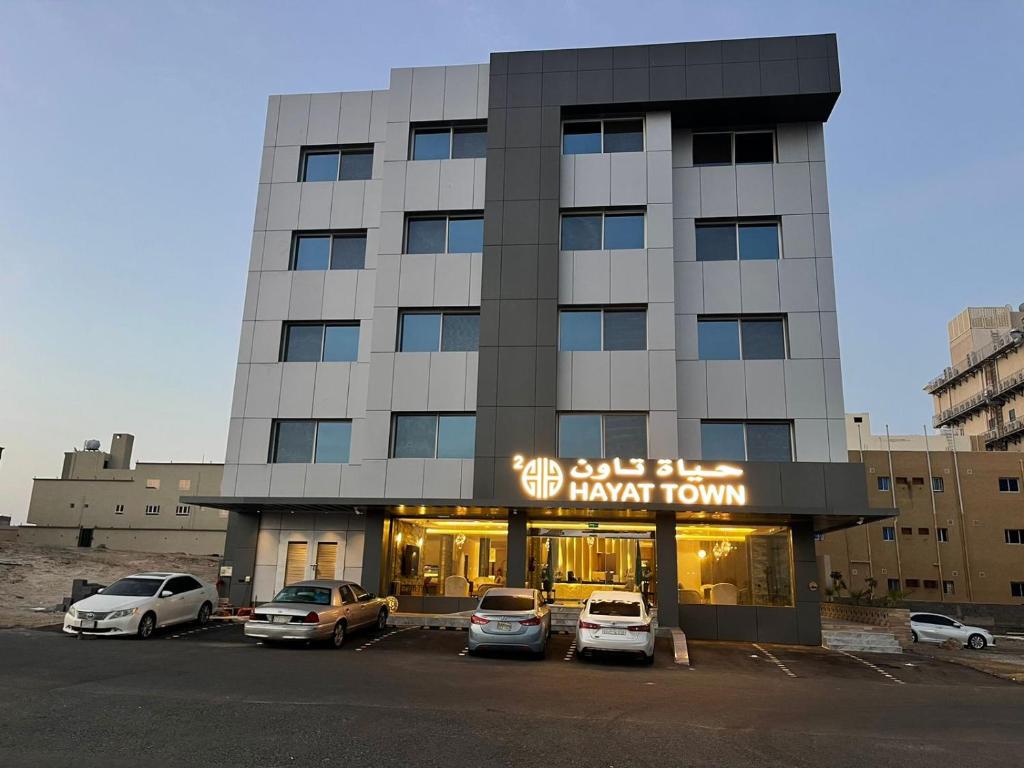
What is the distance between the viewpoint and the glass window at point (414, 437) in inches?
968

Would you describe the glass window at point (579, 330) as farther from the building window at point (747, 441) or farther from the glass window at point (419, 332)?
the building window at point (747, 441)

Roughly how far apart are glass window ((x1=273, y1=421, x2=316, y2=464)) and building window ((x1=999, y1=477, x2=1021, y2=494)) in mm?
48022

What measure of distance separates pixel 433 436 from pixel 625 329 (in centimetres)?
741

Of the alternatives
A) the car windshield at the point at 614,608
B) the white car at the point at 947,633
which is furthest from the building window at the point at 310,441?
the white car at the point at 947,633

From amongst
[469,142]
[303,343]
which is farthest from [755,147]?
[303,343]

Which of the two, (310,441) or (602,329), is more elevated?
(602,329)

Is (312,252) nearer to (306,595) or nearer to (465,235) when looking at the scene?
(465,235)

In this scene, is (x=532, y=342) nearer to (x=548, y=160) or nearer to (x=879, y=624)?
(x=548, y=160)

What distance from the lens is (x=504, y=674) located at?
1423cm

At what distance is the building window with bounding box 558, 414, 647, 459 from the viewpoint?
77.2 ft

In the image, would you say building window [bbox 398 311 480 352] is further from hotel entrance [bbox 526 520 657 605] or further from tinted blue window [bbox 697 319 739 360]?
tinted blue window [bbox 697 319 739 360]

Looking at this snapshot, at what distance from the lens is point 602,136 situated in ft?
87.7

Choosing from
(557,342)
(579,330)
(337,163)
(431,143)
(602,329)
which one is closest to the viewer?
(557,342)

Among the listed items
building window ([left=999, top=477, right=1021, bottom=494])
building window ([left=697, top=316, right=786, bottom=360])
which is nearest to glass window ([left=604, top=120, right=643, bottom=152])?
building window ([left=697, top=316, right=786, bottom=360])
